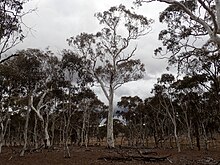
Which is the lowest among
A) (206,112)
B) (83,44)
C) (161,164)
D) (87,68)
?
(161,164)

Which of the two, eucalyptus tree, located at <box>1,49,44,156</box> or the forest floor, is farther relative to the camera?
eucalyptus tree, located at <box>1,49,44,156</box>

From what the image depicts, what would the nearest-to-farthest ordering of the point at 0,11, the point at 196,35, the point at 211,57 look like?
the point at 0,11 → the point at 196,35 → the point at 211,57

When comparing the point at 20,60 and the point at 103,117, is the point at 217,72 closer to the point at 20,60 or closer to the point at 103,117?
the point at 20,60

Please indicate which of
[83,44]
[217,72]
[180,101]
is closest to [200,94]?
[180,101]

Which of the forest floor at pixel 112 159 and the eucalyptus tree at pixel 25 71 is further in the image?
the eucalyptus tree at pixel 25 71

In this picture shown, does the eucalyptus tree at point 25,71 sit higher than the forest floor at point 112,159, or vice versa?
the eucalyptus tree at point 25,71

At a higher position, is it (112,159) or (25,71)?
(25,71)

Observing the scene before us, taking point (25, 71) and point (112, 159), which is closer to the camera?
point (112, 159)

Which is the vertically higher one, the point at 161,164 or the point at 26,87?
the point at 26,87

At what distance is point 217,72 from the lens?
19000 mm

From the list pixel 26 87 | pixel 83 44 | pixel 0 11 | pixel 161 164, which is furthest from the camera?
pixel 83 44

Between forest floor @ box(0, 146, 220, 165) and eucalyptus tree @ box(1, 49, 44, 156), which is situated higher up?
eucalyptus tree @ box(1, 49, 44, 156)

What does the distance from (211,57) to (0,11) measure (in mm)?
12426

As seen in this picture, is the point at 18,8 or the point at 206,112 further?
the point at 206,112
